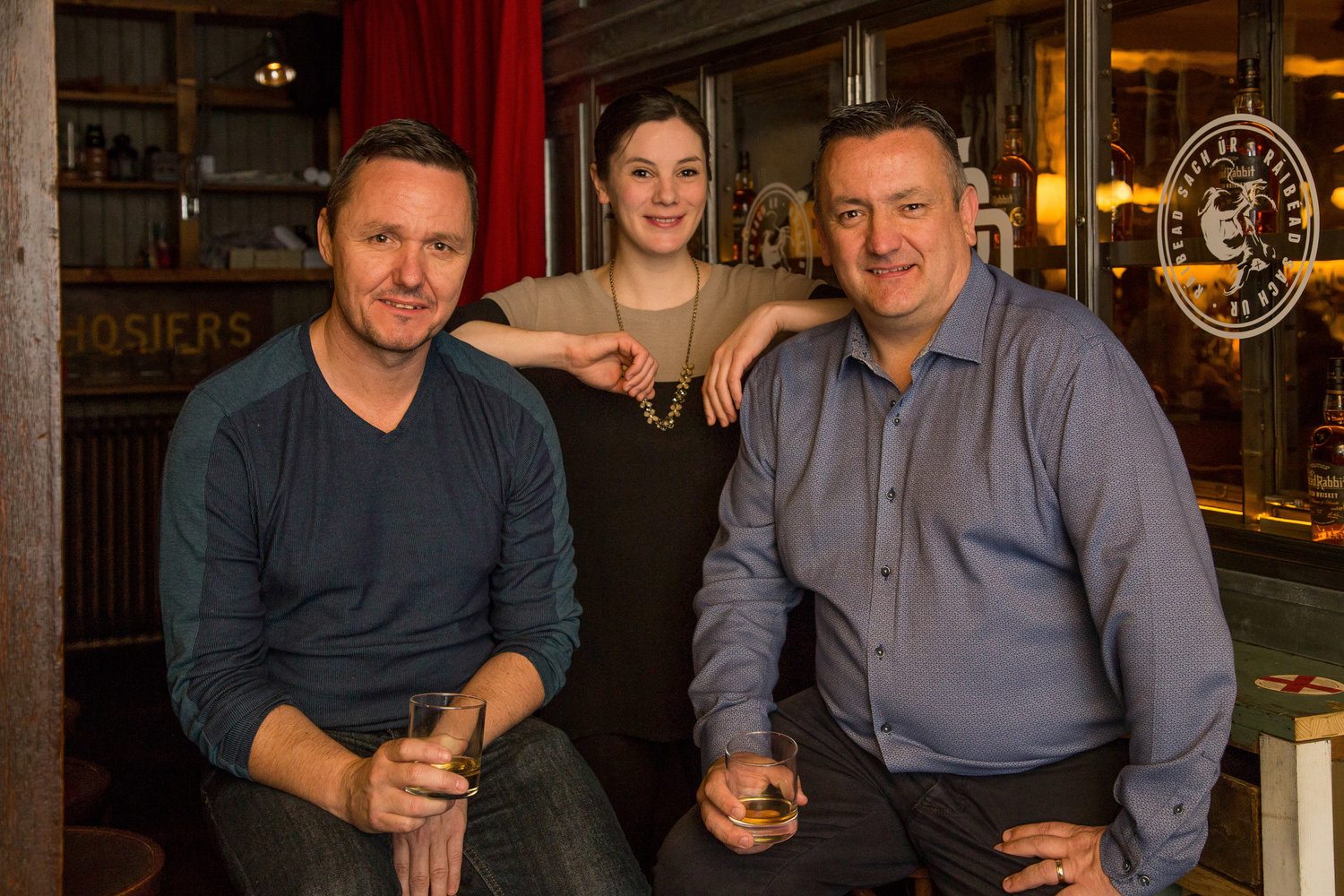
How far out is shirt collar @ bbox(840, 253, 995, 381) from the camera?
65.1 inches

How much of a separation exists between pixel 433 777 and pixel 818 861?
0.59 meters

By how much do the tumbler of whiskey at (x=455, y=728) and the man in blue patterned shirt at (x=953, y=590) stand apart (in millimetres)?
350

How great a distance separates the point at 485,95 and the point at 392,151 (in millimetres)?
2347

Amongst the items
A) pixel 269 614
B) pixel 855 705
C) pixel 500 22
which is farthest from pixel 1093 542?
pixel 500 22

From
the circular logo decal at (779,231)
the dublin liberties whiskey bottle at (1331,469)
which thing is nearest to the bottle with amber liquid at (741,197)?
the circular logo decal at (779,231)

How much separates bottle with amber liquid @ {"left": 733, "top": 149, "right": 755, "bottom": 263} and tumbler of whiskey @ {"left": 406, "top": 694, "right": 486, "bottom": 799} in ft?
6.78

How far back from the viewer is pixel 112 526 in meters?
5.10

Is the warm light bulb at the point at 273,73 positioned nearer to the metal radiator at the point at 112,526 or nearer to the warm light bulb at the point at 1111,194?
the metal radiator at the point at 112,526

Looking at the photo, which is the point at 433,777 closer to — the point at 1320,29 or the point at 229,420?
the point at 229,420

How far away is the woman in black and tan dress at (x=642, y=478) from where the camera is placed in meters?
2.07

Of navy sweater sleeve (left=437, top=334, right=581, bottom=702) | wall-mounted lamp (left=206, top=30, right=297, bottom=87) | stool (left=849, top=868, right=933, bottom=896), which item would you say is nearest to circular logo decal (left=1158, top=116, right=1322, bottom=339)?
stool (left=849, top=868, right=933, bottom=896)

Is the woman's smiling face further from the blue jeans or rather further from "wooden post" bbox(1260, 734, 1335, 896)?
"wooden post" bbox(1260, 734, 1335, 896)

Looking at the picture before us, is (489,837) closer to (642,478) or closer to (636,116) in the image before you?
(642,478)

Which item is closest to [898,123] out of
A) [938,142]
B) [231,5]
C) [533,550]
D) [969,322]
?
[938,142]
